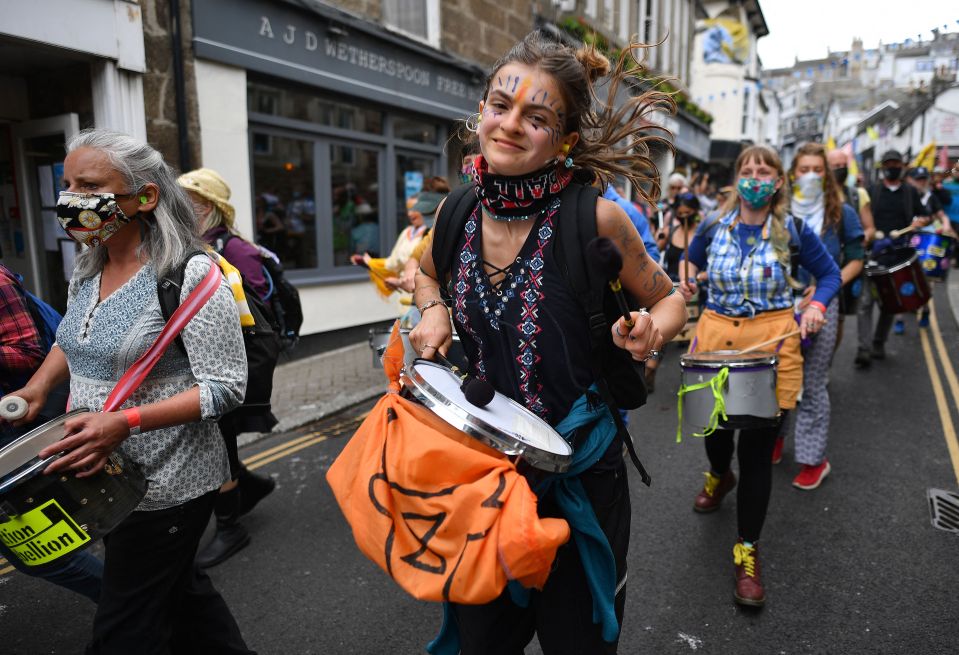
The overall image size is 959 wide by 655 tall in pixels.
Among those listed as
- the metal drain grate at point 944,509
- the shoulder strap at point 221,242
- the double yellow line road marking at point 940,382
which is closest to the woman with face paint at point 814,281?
the metal drain grate at point 944,509

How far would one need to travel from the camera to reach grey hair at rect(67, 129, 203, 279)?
1.97 meters

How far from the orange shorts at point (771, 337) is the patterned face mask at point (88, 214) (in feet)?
8.92

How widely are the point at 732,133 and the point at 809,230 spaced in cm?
3215

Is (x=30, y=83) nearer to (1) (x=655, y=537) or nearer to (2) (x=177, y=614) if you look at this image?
(2) (x=177, y=614)

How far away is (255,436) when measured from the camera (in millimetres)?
5293

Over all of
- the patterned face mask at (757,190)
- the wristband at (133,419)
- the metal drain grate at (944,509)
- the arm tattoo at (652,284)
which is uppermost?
the patterned face mask at (757,190)

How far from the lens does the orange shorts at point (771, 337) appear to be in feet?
10.8

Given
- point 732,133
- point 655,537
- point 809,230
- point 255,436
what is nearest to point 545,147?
point 809,230

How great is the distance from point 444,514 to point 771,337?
2.51 m

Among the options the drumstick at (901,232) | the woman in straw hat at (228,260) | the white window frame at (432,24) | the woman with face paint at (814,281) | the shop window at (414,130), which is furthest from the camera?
the shop window at (414,130)

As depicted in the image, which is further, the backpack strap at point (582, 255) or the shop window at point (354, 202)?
the shop window at point (354, 202)

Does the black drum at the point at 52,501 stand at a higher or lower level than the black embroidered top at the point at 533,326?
lower

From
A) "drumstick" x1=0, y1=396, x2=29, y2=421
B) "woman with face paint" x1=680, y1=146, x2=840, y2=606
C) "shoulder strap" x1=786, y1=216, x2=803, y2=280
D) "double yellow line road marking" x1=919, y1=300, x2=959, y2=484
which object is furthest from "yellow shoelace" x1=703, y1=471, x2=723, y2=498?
"drumstick" x1=0, y1=396, x2=29, y2=421

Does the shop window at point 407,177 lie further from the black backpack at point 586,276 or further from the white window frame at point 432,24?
the black backpack at point 586,276
